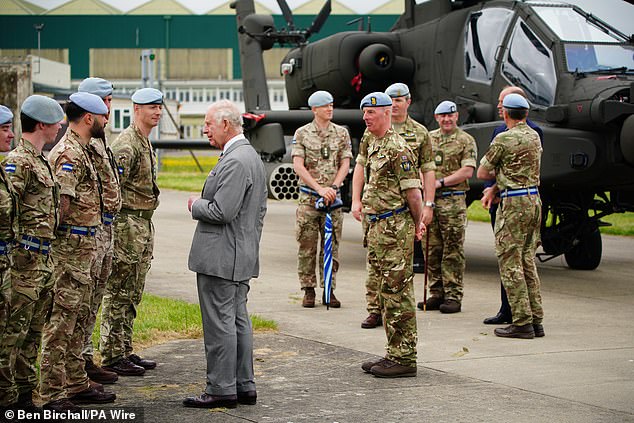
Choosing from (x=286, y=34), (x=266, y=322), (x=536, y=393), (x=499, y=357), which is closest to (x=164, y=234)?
(x=286, y=34)

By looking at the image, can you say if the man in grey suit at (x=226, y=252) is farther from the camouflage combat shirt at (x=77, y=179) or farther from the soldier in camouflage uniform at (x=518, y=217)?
the soldier in camouflage uniform at (x=518, y=217)

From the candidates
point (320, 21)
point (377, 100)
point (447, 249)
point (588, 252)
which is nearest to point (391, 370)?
point (377, 100)

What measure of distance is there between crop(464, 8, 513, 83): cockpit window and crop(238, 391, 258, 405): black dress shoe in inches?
267

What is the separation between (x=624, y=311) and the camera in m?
10.1

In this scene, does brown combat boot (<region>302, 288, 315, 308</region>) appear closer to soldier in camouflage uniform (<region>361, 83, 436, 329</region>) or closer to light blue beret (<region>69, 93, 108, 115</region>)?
soldier in camouflage uniform (<region>361, 83, 436, 329</region>)

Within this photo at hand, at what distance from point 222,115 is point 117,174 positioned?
3.00ft

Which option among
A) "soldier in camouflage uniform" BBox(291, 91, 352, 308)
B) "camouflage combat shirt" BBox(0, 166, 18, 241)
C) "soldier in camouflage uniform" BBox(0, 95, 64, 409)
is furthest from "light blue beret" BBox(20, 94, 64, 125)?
"soldier in camouflage uniform" BBox(291, 91, 352, 308)

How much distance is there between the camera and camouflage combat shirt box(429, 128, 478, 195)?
10.4 m

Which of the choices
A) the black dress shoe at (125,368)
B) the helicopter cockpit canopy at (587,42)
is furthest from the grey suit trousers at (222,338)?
the helicopter cockpit canopy at (587,42)

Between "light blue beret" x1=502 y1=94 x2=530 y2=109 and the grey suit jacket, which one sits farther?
"light blue beret" x1=502 y1=94 x2=530 y2=109

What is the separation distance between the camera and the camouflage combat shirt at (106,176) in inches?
259

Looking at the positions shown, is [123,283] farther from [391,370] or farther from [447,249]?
[447,249]

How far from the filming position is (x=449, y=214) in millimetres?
10281

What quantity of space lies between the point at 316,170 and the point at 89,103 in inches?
169
